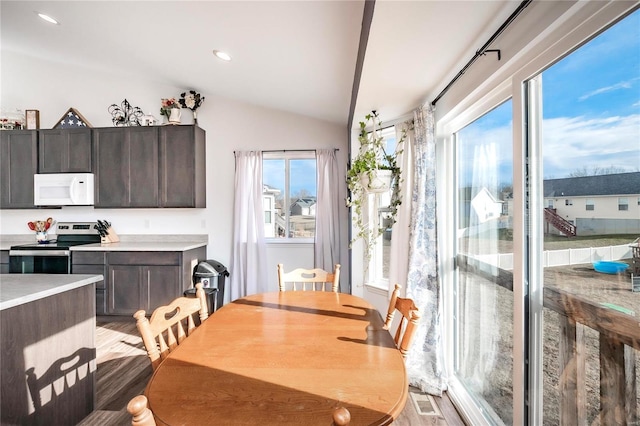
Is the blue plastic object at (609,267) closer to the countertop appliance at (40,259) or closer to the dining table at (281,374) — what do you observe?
the dining table at (281,374)

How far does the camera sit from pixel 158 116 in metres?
3.93

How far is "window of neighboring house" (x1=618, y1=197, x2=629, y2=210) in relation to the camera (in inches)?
36.8

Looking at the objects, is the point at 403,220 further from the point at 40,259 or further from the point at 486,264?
the point at 40,259

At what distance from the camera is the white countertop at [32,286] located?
4.54 feet

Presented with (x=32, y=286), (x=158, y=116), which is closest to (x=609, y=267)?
(x=32, y=286)

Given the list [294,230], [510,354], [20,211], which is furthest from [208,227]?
[510,354]

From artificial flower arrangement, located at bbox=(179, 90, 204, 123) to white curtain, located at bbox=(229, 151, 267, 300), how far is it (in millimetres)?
862

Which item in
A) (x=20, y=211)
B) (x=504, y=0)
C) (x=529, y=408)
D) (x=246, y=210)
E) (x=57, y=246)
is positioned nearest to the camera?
(x=504, y=0)

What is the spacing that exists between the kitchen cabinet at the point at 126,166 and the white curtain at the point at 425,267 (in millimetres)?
3191

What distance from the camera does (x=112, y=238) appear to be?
3.86m

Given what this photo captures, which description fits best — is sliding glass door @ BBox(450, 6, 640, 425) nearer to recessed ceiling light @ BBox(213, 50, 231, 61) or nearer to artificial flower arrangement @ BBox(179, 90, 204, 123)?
recessed ceiling light @ BBox(213, 50, 231, 61)

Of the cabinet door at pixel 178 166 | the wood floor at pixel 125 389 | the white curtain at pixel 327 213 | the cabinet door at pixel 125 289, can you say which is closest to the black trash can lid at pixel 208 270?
the cabinet door at pixel 125 289

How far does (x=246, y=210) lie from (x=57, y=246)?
2.29m

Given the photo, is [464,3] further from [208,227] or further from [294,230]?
[208,227]
